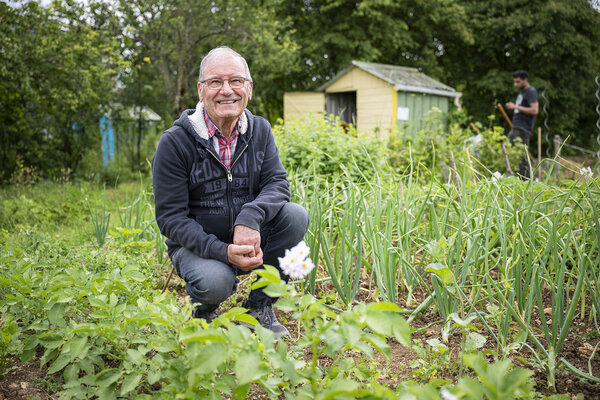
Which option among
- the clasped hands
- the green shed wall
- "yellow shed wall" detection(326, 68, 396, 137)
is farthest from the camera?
"yellow shed wall" detection(326, 68, 396, 137)

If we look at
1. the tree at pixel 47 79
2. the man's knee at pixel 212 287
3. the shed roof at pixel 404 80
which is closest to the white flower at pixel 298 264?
the man's knee at pixel 212 287

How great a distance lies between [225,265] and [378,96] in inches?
375

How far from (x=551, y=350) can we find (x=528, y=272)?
1.11 ft

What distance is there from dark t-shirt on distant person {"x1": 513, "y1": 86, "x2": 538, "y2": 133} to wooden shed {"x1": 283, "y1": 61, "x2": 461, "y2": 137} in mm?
2916

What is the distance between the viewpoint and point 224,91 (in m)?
1.92

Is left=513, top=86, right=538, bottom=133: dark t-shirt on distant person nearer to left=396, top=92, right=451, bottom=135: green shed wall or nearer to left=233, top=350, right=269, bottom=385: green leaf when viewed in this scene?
left=396, top=92, right=451, bottom=135: green shed wall

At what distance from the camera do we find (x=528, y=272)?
1751 millimetres

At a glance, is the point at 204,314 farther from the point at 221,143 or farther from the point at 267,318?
the point at 221,143

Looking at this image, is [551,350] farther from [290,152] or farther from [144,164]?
[144,164]

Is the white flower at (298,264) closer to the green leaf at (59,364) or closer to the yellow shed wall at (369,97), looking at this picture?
the green leaf at (59,364)

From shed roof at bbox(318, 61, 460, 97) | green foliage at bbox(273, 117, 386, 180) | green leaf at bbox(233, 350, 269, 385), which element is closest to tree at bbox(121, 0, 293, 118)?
shed roof at bbox(318, 61, 460, 97)

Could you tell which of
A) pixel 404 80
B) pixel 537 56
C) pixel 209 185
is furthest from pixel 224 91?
pixel 537 56

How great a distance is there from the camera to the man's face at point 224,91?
1933 millimetres

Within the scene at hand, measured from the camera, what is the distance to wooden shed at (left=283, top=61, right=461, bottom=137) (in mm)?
10375
